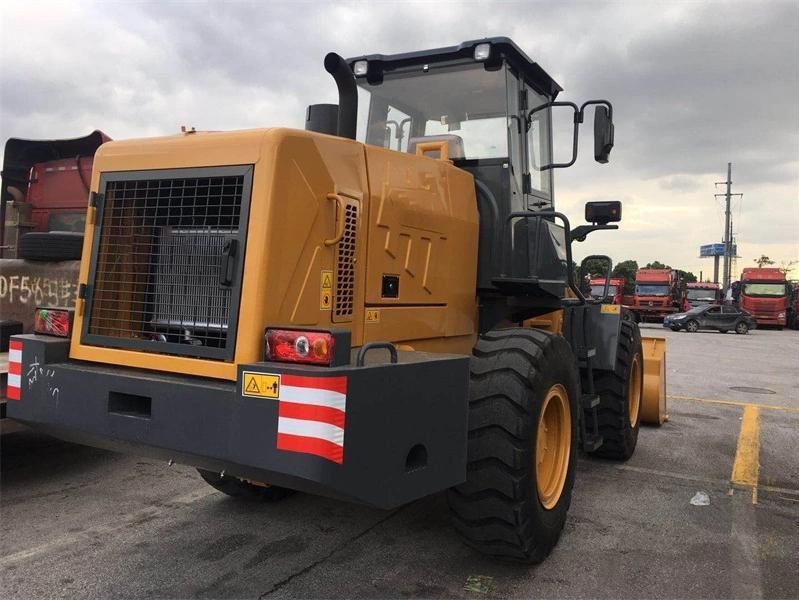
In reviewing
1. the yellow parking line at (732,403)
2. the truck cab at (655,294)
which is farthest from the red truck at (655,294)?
the yellow parking line at (732,403)

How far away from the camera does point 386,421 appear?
2639mm

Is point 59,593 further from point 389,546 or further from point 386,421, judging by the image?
point 386,421

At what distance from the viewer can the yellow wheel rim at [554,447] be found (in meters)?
3.89

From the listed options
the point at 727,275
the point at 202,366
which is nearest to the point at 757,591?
the point at 202,366

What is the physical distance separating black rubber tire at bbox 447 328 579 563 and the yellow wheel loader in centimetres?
1

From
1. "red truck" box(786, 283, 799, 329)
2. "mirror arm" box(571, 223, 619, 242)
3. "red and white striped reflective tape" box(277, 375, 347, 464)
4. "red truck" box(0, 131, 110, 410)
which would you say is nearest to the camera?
"red and white striped reflective tape" box(277, 375, 347, 464)

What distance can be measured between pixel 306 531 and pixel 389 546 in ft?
1.85

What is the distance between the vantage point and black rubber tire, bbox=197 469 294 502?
4330 mm

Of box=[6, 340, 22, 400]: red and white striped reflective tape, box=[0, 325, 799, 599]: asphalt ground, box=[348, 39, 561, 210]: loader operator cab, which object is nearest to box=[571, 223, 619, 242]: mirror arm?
box=[348, 39, 561, 210]: loader operator cab

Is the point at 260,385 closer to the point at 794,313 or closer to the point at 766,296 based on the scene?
the point at 766,296

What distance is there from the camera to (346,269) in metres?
3.18

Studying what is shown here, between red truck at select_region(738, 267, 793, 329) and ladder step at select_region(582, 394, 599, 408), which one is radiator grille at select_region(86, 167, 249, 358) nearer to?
ladder step at select_region(582, 394, 599, 408)

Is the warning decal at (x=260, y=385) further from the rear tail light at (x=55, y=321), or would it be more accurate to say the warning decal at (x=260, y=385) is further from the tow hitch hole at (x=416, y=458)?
the rear tail light at (x=55, y=321)

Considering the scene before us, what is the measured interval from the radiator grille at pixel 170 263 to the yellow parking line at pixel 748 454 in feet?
13.9
